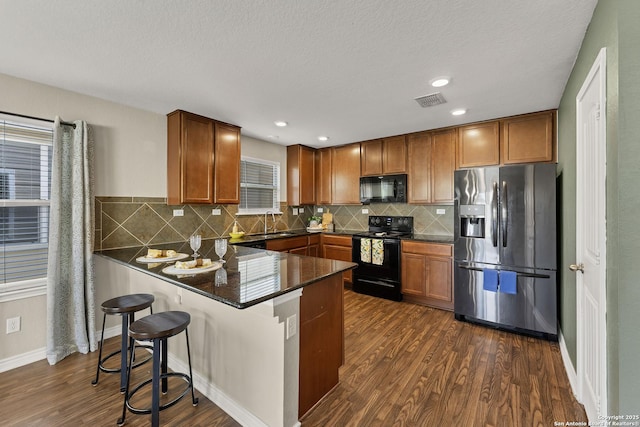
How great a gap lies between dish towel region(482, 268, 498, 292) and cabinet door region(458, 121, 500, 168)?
138cm

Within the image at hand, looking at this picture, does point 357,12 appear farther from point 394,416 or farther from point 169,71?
point 394,416

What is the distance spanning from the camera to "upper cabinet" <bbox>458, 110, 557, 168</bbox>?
124 inches

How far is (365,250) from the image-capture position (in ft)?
13.9

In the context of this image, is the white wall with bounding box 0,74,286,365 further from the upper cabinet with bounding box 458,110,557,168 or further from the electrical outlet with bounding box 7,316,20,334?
the upper cabinet with bounding box 458,110,557,168

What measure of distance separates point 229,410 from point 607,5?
304 centimetres

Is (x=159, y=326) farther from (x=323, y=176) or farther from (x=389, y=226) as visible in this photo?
(x=323, y=176)

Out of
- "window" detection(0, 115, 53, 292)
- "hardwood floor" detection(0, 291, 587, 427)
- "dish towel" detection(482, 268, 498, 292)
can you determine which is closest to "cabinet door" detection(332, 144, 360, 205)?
"dish towel" detection(482, 268, 498, 292)

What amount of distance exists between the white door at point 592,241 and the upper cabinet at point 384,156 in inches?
95.0

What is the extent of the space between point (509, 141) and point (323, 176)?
2.88 meters

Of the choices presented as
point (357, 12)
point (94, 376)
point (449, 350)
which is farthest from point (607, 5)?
point (94, 376)

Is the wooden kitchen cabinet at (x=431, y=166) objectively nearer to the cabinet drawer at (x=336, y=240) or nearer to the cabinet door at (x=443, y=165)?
the cabinet door at (x=443, y=165)

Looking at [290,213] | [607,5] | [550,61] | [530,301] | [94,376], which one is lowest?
[94,376]

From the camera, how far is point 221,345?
1909mm

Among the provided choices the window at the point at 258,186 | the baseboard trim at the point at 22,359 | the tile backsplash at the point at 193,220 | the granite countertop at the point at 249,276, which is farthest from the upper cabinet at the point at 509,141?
the baseboard trim at the point at 22,359
